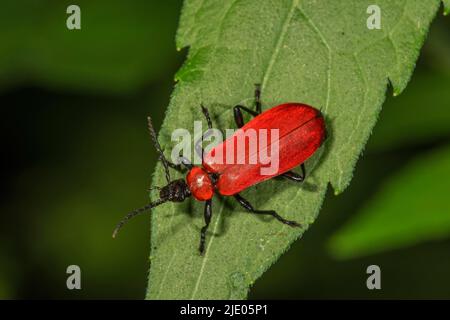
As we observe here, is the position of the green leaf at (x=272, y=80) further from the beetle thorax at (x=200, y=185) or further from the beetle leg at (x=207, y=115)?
the beetle thorax at (x=200, y=185)

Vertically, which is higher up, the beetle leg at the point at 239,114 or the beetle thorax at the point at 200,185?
the beetle leg at the point at 239,114

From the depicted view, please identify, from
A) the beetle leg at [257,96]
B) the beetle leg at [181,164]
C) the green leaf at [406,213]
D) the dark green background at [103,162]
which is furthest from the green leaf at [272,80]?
the dark green background at [103,162]

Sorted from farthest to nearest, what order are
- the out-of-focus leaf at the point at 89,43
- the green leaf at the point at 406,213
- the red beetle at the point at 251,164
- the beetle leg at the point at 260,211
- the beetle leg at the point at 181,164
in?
the out-of-focus leaf at the point at 89,43, the green leaf at the point at 406,213, the beetle leg at the point at 181,164, the red beetle at the point at 251,164, the beetle leg at the point at 260,211

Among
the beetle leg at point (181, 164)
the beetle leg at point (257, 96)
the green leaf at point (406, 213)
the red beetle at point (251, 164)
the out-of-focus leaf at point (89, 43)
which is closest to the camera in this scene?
the beetle leg at point (257, 96)

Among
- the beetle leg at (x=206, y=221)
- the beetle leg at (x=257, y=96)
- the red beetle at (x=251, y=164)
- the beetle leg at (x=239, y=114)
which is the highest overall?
the beetle leg at (x=257, y=96)

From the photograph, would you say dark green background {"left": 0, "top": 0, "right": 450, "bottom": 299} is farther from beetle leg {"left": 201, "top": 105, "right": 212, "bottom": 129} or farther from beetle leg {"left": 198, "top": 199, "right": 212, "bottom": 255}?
beetle leg {"left": 201, "top": 105, "right": 212, "bottom": 129}

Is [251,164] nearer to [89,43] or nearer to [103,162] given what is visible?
[89,43]
